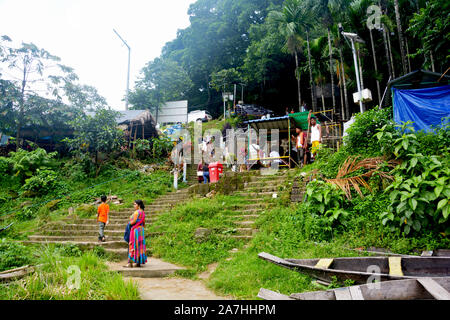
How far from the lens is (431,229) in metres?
4.96

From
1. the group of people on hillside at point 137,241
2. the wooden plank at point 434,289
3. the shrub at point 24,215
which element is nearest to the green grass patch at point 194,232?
the group of people on hillside at point 137,241

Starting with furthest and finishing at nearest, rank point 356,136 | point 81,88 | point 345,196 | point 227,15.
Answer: point 227,15 → point 81,88 → point 356,136 → point 345,196

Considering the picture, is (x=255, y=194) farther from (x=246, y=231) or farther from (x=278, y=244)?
(x=278, y=244)

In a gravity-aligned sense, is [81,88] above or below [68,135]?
above

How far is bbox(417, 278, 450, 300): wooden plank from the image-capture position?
2.73m

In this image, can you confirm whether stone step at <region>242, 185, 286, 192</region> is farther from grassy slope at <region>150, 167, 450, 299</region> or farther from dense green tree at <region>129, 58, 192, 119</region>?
dense green tree at <region>129, 58, 192, 119</region>

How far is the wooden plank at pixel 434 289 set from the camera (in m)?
2.73

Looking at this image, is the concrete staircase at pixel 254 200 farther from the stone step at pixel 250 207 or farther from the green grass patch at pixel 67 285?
the green grass patch at pixel 67 285

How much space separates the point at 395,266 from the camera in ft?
12.9

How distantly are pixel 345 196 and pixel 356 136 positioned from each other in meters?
2.17

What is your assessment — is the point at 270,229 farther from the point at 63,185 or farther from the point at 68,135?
A: the point at 68,135

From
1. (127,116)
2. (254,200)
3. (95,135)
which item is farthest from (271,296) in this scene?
(127,116)

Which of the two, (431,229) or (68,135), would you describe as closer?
(431,229)
